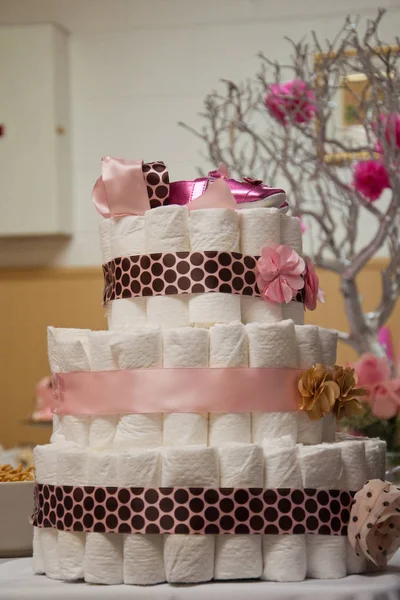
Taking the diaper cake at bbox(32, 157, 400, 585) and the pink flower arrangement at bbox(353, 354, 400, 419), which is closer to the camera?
the diaper cake at bbox(32, 157, 400, 585)

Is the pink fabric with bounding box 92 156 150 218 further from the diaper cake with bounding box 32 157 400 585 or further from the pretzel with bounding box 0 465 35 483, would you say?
the pretzel with bounding box 0 465 35 483

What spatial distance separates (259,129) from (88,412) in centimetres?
325

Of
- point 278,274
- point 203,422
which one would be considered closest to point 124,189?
point 278,274

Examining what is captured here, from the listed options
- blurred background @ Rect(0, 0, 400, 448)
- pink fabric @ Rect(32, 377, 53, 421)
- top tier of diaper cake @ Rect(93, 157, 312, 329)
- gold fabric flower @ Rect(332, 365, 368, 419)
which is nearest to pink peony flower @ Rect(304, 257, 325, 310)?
top tier of diaper cake @ Rect(93, 157, 312, 329)

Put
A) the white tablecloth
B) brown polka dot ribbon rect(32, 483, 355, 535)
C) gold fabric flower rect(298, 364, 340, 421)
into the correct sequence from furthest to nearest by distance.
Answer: gold fabric flower rect(298, 364, 340, 421)
brown polka dot ribbon rect(32, 483, 355, 535)
the white tablecloth

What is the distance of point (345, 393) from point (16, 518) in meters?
0.62

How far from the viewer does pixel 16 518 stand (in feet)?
5.79

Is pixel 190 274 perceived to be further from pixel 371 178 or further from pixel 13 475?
pixel 371 178

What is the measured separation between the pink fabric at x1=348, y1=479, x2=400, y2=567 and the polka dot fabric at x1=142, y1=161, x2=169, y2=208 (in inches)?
Answer: 22.2

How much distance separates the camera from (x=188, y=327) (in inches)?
59.9

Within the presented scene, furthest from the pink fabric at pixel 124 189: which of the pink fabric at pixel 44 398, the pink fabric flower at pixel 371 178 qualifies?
the pink fabric at pixel 44 398

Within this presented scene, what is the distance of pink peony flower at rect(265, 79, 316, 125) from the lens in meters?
2.71

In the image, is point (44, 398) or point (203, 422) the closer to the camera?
point (203, 422)

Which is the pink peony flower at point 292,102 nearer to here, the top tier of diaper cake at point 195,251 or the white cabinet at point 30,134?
the top tier of diaper cake at point 195,251
